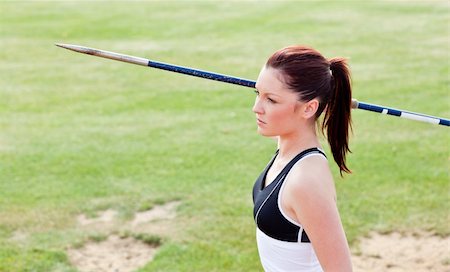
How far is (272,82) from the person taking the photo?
3.06 metres

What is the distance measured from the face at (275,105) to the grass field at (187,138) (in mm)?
3067

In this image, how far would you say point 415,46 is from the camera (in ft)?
53.1

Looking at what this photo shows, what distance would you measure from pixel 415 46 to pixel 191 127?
789cm

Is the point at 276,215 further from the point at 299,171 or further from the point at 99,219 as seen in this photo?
the point at 99,219

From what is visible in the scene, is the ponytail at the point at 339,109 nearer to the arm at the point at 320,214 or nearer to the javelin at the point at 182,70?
the javelin at the point at 182,70

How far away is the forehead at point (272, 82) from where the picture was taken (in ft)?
10.00

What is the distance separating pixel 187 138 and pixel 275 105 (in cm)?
653

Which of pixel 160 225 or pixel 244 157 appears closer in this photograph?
pixel 160 225

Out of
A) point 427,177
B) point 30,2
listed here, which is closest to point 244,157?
point 427,177

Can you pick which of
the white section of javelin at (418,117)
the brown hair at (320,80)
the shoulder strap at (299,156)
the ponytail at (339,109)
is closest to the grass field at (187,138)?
the white section of javelin at (418,117)

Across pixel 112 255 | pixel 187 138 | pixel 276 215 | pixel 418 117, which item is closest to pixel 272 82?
pixel 276 215

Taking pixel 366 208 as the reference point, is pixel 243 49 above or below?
above

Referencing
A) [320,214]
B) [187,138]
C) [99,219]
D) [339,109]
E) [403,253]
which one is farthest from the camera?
[187,138]

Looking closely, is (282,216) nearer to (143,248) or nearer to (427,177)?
(143,248)
